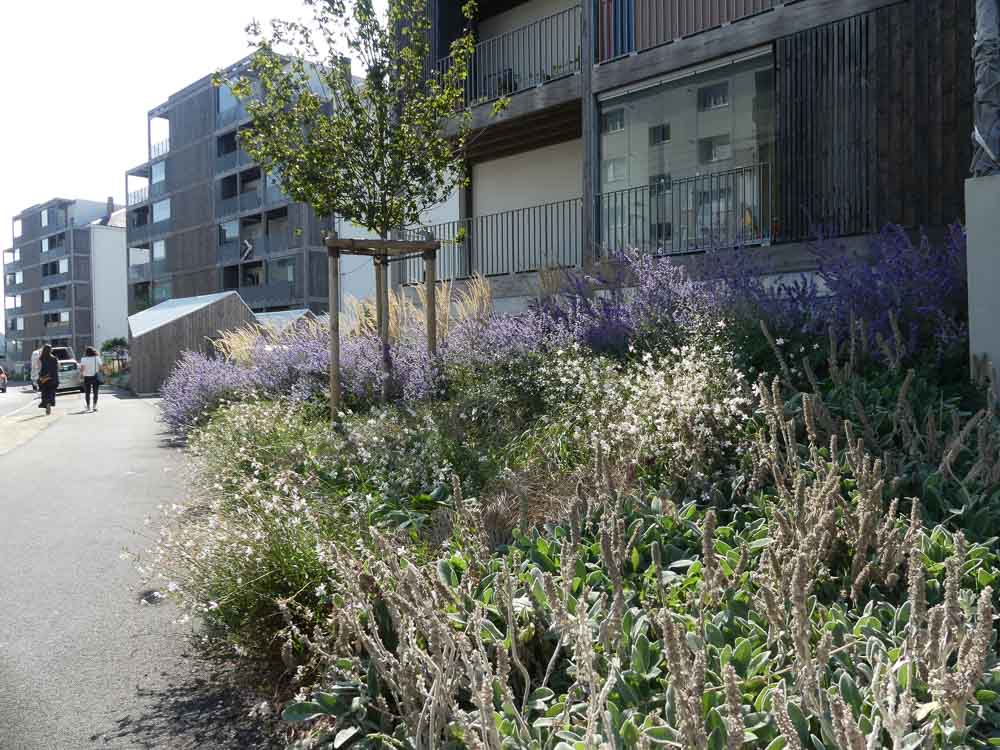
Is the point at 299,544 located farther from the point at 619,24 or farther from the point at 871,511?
the point at 619,24

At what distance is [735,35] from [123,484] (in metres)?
8.85

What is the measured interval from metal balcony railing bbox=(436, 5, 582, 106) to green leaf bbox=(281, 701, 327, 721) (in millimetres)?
12946

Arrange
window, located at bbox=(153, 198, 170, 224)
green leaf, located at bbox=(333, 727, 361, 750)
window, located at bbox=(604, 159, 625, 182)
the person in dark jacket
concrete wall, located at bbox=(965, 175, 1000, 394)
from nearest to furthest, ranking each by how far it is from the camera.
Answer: green leaf, located at bbox=(333, 727, 361, 750), concrete wall, located at bbox=(965, 175, 1000, 394), window, located at bbox=(604, 159, 625, 182), the person in dark jacket, window, located at bbox=(153, 198, 170, 224)

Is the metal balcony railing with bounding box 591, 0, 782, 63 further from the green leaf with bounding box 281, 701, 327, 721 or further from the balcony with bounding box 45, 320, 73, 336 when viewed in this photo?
the balcony with bounding box 45, 320, 73, 336

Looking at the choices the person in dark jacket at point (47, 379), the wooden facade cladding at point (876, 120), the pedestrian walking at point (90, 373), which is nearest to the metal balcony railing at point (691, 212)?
the wooden facade cladding at point (876, 120)

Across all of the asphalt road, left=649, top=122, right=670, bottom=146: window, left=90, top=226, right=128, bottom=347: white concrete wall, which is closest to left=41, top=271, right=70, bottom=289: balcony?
left=90, top=226, right=128, bottom=347: white concrete wall

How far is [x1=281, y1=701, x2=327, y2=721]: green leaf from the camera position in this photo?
2.52m

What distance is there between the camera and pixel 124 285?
71.8 metres

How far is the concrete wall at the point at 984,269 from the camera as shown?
4.46 m

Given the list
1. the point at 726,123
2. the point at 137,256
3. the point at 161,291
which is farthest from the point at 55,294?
the point at 726,123

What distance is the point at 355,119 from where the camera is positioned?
823cm

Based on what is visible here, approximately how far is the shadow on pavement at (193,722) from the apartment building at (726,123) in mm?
6884

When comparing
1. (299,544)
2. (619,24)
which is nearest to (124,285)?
(619,24)

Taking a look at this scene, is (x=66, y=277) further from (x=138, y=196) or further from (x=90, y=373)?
(x=90, y=373)
